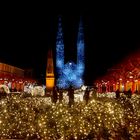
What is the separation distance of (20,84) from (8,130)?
55222 millimetres

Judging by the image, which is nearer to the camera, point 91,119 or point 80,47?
point 91,119

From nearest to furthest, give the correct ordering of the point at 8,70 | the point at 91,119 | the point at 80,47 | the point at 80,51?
1. the point at 91,119
2. the point at 8,70
3. the point at 80,51
4. the point at 80,47

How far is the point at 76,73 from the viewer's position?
9412cm

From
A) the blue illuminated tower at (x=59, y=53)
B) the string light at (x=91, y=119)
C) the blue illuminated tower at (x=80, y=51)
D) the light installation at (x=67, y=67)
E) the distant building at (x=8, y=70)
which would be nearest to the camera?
the string light at (x=91, y=119)

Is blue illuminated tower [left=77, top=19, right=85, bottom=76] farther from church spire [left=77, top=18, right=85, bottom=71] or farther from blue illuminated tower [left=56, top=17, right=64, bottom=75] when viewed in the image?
blue illuminated tower [left=56, top=17, right=64, bottom=75]

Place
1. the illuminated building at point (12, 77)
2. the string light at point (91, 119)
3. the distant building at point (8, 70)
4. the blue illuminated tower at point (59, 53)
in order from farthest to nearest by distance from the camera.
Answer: the blue illuminated tower at point (59, 53)
the distant building at point (8, 70)
the illuminated building at point (12, 77)
the string light at point (91, 119)

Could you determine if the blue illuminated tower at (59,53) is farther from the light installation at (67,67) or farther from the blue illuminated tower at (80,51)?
the blue illuminated tower at (80,51)

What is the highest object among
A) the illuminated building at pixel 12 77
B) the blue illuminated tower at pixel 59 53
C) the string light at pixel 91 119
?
the blue illuminated tower at pixel 59 53

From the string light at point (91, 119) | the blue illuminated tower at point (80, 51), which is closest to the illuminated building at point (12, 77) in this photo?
the blue illuminated tower at point (80, 51)

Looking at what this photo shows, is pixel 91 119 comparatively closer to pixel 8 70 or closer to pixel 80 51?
pixel 8 70

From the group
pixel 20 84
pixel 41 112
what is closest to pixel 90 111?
pixel 41 112

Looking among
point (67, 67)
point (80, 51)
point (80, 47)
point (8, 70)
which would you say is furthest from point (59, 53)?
point (8, 70)

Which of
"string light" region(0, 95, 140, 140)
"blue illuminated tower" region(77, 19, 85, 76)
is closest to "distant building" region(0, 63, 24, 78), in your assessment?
"blue illuminated tower" region(77, 19, 85, 76)

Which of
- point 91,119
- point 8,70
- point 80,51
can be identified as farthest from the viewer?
point 80,51
